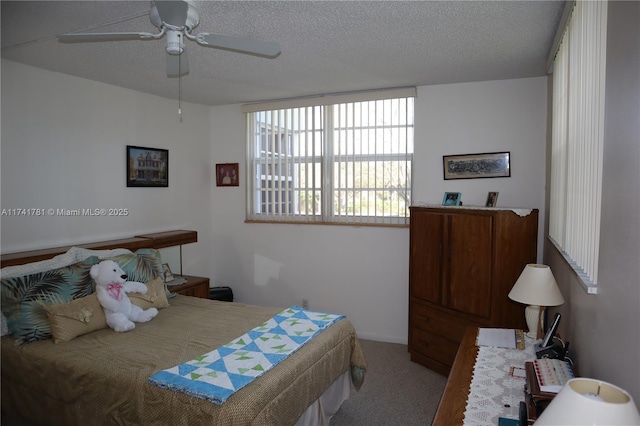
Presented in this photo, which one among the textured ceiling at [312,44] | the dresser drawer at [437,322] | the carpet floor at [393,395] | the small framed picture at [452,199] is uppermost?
the textured ceiling at [312,44]

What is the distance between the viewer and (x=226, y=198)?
5039 millimetres

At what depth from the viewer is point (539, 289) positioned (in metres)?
2.15

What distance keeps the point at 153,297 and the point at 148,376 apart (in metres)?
1.14

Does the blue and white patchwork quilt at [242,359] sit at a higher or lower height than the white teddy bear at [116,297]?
lower

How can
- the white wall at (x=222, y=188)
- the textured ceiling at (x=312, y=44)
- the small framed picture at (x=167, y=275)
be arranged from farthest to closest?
1. the small framed picture at (x=167, y=275)
2. the white wall at (x=222, y=188)
3. the textured ceiling at (x=312, y=44)

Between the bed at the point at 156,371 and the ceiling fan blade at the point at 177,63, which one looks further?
the ceiling fan blade at the point at 177,63

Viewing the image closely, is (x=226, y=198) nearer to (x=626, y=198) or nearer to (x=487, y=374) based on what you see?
(x=487, y=374)

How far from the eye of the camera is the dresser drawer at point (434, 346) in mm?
3367

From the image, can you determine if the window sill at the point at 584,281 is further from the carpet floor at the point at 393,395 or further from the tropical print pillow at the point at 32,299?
the tropical print pillow at the point at 32,299

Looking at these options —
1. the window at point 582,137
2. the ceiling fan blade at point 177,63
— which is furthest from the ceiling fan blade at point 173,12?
the window at point 582,137

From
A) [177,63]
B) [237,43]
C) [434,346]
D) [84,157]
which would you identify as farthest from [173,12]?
[434,346]

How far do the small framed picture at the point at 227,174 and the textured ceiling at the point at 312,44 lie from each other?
42.0 inches

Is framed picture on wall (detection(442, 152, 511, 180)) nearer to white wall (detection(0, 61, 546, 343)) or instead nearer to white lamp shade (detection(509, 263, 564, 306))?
white wall (detection(0, 61, 546, 343))

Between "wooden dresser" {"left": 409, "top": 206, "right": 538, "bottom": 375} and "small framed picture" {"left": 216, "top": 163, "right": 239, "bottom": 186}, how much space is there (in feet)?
7.42
